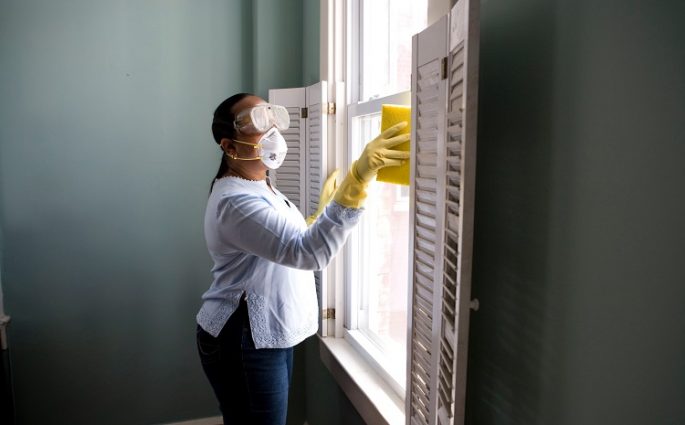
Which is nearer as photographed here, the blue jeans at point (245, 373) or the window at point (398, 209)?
the window at point (398, 209)

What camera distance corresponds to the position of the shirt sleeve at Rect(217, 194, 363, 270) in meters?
1.35

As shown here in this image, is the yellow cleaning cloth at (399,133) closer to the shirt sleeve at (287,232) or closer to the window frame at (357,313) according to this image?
the shirt sleeve at (287,232)

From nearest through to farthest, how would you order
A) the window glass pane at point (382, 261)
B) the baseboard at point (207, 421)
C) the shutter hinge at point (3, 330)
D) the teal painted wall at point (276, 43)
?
the window glass pane at point (382, 261) → the shutter hinge at point (3, 330) → the teal painted wall at point (276, 43) → the baseboard at point (207, 421)

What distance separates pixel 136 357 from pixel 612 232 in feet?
7.90

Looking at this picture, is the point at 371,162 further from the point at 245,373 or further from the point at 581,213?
the point at 245,373

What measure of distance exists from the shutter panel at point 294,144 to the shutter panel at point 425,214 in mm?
1072

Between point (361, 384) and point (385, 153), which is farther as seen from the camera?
point (361, 384)

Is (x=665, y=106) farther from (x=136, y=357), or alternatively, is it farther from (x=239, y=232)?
(x=136, y=357)

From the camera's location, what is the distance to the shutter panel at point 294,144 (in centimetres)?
219

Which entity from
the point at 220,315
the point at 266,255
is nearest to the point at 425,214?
the point at 266,255

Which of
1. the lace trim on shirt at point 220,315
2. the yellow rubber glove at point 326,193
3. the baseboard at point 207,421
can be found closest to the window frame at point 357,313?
the yellow rubber glove at point 326,193

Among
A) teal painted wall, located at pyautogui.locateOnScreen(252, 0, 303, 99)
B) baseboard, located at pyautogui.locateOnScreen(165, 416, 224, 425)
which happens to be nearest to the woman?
teal painted wall, located at pyautogui.locateOnScreen(252, 0, 303, 99)

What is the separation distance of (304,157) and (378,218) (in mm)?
440

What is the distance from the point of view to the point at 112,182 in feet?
8.02
